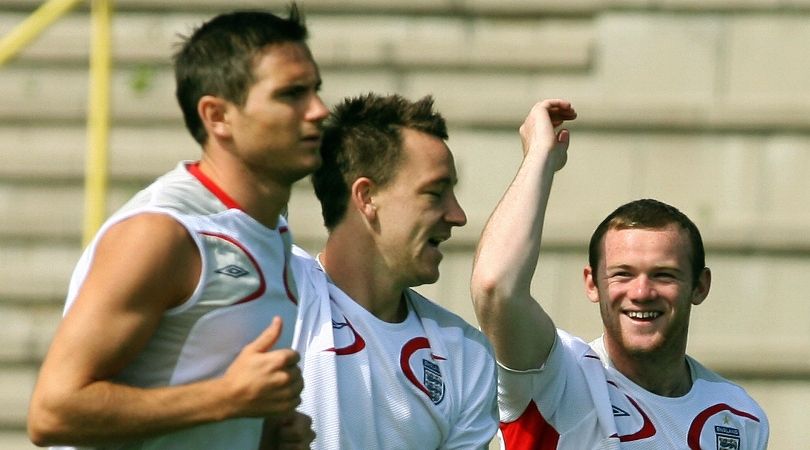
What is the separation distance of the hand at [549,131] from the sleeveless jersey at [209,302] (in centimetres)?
122

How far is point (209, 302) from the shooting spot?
3314 mm

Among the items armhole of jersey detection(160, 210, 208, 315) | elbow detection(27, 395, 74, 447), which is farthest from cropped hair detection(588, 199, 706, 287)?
elbow detection(27, 395, 74, 447)

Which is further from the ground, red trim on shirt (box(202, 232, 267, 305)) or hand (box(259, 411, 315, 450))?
red trim on shirt (box(202, 232, 267, 305))

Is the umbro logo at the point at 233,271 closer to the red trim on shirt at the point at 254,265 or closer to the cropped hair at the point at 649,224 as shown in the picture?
the red trim on shirt at the point at 254,265

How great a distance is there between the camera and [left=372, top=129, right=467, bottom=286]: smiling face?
14.6ft

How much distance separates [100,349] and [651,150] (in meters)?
4.91

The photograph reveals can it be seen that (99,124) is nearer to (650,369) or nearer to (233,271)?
(650,369)

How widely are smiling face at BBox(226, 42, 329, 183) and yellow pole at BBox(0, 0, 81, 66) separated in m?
4.29

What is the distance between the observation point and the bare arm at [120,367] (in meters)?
3.17

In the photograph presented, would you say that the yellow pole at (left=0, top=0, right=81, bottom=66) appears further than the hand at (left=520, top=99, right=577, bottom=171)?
Yes

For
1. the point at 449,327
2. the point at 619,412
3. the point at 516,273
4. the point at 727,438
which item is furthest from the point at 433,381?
the point at 727,438

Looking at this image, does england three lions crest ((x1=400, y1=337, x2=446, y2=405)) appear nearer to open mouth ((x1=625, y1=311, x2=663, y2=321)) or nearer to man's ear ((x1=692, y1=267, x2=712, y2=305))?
open mouth ((x1=625, y1=311, x2=663, y2=321))

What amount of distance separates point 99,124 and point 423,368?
3.53 metres

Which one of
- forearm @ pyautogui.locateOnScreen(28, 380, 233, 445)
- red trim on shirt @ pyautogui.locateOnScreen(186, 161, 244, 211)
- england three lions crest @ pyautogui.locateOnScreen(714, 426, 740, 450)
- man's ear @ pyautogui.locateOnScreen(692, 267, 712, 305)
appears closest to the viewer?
forearm @ pyautogui.locateOnScreen(28, 380, 233, 445)
